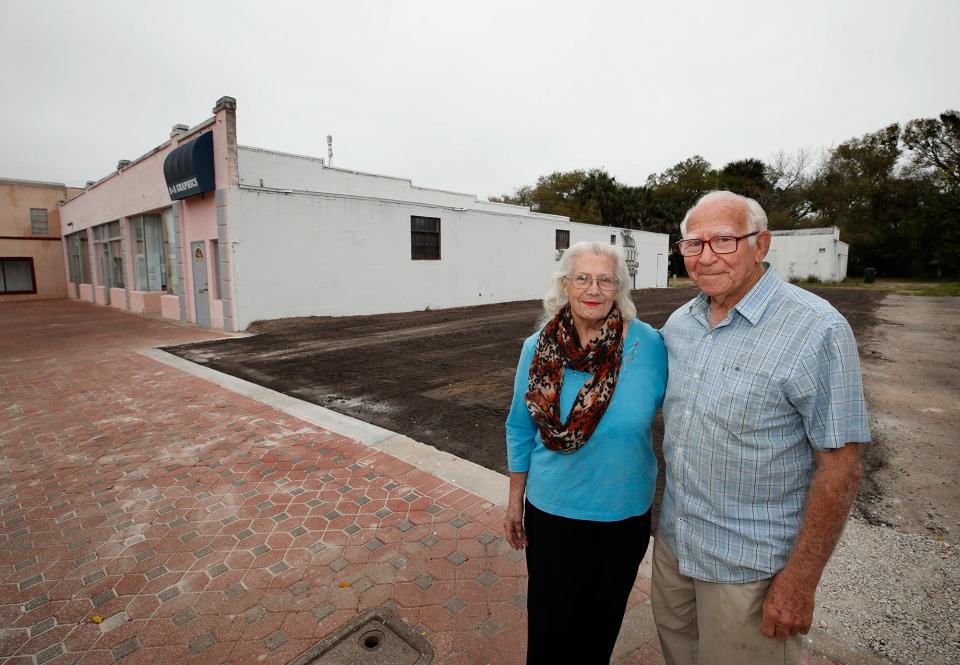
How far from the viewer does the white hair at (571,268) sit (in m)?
1.95

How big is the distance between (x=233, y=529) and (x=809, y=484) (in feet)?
11.4

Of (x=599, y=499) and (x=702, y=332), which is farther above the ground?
(x=702, y=332)

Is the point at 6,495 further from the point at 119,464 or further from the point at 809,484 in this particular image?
the point at 809,484

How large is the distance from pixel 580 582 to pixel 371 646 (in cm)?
122

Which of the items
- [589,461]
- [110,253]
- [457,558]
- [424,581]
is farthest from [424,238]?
[589,461]

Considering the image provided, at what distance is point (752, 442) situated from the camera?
145 cm

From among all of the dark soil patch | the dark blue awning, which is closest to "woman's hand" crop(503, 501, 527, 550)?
the dark soil patch

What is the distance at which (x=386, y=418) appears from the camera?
18.9ft

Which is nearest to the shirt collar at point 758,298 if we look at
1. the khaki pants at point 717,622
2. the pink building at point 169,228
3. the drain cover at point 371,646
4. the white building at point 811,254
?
the khaki pants at point 717,622

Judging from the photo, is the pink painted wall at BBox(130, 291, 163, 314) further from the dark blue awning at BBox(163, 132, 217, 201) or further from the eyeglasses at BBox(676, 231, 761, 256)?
the eyeglasses at BBox(676, 231, 761, 256)

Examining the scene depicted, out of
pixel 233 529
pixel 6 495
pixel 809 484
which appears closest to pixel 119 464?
pixel 6 495

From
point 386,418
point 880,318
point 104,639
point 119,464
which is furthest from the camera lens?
point 880,318

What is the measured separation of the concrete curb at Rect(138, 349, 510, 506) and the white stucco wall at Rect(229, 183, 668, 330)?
23.0ft

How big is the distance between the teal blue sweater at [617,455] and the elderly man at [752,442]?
0.10m
